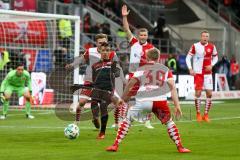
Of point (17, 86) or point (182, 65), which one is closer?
point (17, 86)

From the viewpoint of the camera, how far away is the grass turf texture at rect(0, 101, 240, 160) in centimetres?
1377

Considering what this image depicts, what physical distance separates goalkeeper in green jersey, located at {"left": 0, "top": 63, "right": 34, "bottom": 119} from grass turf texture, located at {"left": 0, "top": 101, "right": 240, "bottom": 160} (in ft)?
4.59

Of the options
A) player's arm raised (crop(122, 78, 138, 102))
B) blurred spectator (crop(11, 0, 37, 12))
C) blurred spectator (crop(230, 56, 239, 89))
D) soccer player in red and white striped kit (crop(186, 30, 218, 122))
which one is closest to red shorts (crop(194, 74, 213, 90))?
soccer player in red and white striped kit (crop(186, 30, 218, 122))

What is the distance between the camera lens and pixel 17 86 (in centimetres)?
2511

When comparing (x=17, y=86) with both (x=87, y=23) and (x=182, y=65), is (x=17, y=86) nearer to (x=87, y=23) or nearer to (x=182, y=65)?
(x=87, y=23)

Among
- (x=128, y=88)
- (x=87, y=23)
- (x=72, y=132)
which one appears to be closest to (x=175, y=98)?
(x=128, y=88)

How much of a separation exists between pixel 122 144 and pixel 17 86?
9996 mm

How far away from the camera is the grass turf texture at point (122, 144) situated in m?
13.8

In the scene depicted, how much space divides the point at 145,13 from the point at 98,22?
625cm

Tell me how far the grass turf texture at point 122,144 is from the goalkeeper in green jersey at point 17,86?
140 cm

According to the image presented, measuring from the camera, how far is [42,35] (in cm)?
3198

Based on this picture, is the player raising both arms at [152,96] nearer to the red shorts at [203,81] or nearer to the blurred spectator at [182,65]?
the red shorts at [203,81]

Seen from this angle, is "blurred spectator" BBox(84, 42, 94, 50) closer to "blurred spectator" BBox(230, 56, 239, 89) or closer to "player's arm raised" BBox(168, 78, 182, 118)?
"blurred spectator" BBox(230, 56, 239, 89)

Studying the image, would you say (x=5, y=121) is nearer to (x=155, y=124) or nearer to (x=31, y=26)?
(x=155, y=124)
